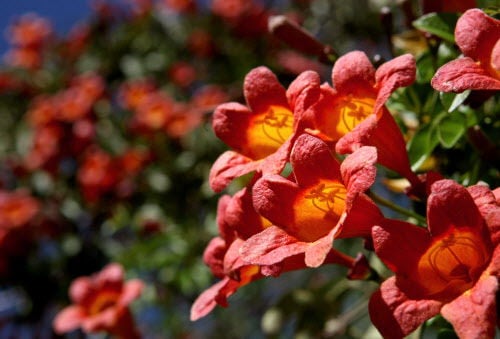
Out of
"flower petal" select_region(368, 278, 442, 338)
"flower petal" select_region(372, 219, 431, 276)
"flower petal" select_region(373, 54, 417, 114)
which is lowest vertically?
"flower petal" select_region(368, 278, 442, 338)

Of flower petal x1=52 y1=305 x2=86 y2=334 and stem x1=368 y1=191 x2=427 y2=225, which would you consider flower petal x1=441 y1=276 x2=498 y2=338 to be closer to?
stem x1=368 y1=191 x2=427 y2=225

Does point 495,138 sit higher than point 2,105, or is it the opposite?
point 495,138

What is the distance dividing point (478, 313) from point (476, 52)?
0.43 m

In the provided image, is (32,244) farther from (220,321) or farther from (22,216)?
(220,321)

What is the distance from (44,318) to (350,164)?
3.49 meters

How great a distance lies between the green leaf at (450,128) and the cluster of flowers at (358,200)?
15cm

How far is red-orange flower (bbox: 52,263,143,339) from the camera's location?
253 centimetres

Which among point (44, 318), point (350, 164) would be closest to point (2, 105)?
point (44, 318)

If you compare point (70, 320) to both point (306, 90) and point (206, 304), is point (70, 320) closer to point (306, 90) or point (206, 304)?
point (206, 304)

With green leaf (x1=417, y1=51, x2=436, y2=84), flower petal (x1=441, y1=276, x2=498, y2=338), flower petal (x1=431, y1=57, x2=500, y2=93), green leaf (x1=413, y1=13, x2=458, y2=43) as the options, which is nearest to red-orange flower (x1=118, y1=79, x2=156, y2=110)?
green leaf (x1=417, y1=51, x2=436, y2=84)

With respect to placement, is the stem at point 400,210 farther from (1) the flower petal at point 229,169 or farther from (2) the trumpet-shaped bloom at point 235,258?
(1) the flower petal at point 229,169

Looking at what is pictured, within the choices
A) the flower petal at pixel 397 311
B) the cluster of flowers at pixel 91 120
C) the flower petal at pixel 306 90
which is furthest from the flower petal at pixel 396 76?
the cluster of flowers at pixel 91 120

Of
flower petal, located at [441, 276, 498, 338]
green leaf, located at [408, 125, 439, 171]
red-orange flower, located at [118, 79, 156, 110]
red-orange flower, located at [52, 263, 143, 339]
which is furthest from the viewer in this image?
red-orange flower, located at [118, 79, 156, 110]

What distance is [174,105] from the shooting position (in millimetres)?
4645
